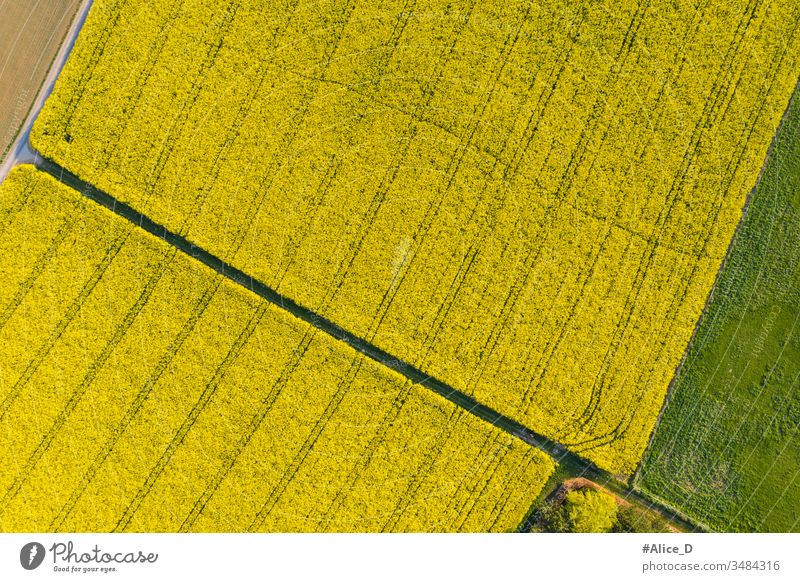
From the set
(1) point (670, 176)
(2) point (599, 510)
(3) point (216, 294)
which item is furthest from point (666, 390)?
(3) point (216, 294)

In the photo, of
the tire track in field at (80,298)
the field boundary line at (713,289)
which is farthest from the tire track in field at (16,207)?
the field boundary line at (713,289)

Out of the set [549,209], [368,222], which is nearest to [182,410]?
[368,222]

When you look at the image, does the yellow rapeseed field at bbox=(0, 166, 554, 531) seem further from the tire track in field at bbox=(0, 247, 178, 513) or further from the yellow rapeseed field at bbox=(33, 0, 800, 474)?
the yellow rapeseed field at bbox=(33, 0, 800, 474)

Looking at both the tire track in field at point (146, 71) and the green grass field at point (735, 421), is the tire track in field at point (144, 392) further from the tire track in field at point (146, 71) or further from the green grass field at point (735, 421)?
the green grass field at point (735, 421)

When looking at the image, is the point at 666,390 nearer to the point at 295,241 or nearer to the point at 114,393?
the point at 295,241

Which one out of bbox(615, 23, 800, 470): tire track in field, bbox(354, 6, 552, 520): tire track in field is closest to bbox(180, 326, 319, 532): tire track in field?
bbox(354, 6, 552, 520): tire track in field
